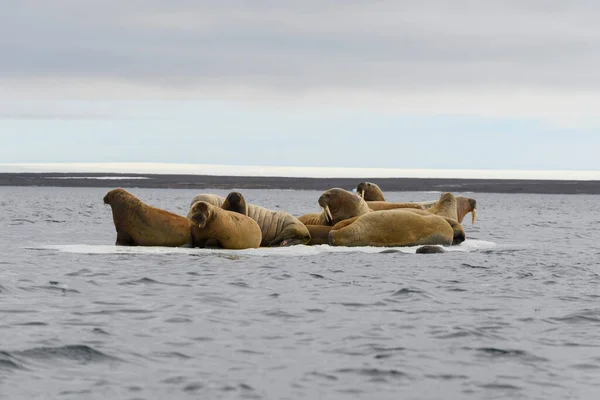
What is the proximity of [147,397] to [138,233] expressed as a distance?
12.2 meters

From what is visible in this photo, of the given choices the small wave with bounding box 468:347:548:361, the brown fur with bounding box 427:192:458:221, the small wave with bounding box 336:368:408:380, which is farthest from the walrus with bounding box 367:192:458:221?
the small wave with bounding box 336:368:408:380

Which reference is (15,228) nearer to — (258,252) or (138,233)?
(138,233)

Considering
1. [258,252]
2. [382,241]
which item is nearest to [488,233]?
[382,241]

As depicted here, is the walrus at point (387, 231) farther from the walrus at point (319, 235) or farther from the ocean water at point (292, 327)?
the ocean water at point (292, 327)

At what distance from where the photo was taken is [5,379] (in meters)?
7.62

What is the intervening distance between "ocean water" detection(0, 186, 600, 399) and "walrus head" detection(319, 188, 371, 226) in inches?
148

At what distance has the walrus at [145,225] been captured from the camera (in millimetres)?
19047

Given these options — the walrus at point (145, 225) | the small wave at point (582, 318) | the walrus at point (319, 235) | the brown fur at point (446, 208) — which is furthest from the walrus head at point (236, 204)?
the small wave at point (582, 318)

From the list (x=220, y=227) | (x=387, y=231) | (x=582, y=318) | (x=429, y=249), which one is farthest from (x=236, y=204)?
(x=582, y=318)

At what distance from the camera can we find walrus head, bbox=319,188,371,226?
2167 centimetres

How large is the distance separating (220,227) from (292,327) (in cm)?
874

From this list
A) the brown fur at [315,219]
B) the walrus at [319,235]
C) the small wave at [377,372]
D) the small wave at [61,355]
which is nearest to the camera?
the small wave at [377,372]

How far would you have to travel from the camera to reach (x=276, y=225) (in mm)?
20469

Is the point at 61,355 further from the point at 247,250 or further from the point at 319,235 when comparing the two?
the point at 319,235
